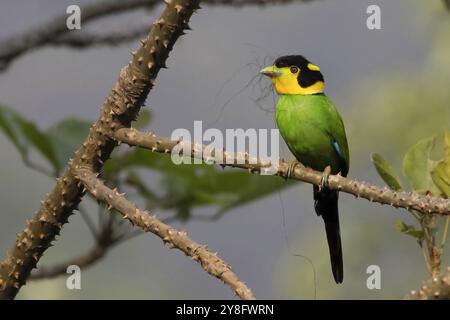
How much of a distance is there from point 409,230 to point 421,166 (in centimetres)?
9

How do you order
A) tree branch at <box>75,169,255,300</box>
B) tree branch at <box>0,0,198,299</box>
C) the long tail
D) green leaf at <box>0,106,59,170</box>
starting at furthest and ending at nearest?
green leaf at <box>0,106,59,170</box> < the long tail < tree branch at <box>0,0,198,299</box> < tree branch at <box>75,169,255,300</box>

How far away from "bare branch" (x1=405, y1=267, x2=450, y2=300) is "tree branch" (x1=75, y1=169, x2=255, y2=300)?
0.62 feet

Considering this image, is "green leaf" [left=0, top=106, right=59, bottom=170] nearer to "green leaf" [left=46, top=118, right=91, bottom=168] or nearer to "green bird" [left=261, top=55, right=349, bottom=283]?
"green leaf" [left=46, top=118, right=91, bottom=168]

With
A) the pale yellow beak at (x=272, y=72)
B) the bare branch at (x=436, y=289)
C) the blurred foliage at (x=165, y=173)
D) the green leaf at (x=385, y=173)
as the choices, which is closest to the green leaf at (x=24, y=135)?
the blurred foliage at (x=165, y=173)

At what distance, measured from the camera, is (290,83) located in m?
1.80

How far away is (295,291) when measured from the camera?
3643mm

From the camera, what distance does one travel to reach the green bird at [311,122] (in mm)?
1755

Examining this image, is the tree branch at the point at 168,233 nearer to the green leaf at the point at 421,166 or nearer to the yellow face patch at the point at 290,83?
the green leaf at the point at 421,166

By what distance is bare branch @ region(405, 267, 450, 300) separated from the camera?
38.4 inches

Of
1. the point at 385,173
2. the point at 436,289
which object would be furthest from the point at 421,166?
the point at 436,289

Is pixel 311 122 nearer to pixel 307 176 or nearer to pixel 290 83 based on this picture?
pixel 290 83

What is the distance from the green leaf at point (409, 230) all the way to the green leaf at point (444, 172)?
0.07 m

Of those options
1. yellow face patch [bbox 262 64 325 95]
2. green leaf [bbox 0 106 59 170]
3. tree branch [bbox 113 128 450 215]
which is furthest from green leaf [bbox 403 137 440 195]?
green leaf [bbox 0 106 59 170]
